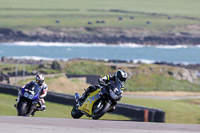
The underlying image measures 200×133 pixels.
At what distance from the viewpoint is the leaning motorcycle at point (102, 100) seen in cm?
1592

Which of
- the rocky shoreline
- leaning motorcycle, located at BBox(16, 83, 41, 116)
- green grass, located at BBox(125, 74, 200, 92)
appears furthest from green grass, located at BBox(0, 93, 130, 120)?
the rocky shoreline

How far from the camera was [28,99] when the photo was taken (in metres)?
17.6

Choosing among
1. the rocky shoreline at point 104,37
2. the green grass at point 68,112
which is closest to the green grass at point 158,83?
the green grass at point 68,112

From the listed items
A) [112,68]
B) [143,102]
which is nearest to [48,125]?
[143,102]

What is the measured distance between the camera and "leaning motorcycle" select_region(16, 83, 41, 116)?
17438 mm

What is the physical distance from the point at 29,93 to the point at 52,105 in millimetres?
9359

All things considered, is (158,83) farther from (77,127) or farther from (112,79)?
(77,127)

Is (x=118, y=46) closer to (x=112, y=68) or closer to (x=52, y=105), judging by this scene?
(x=112, y=68)

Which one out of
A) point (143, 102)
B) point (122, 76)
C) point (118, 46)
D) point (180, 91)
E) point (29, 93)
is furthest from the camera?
point (118, 46)

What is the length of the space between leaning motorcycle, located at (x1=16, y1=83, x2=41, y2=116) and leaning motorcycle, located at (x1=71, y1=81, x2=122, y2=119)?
2.07 metres

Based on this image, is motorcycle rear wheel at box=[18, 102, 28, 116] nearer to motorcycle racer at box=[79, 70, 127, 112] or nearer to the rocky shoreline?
motorcycle racer at box=[79, 70, 127, 112]

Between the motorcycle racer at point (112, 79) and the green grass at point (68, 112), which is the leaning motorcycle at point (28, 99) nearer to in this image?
the motorcycle racer at point (112, 79)

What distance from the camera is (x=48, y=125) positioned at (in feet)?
40.0

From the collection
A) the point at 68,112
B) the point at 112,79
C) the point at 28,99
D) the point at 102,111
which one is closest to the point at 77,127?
the point at 102,111
